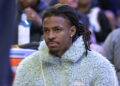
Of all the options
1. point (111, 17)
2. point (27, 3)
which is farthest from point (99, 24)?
point (27, 3)

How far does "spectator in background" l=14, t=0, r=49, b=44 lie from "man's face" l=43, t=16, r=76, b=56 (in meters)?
1.87

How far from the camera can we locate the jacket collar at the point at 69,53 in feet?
13.3

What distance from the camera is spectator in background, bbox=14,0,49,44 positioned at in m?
6.21

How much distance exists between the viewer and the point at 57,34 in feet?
13.1

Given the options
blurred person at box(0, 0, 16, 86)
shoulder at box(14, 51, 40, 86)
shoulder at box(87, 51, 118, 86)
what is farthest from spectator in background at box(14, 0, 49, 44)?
blurred person at box(0, 0, 16, 86)

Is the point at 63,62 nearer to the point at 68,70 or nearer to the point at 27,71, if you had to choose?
the point at 68,70

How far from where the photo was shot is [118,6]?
28.8 feet

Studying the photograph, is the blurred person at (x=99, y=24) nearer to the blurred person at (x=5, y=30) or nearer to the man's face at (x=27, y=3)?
the man's face at (x=27, y=3)

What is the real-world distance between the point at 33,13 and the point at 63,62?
7.80 feet

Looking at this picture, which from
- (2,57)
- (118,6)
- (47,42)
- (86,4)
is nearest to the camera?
(2,57)

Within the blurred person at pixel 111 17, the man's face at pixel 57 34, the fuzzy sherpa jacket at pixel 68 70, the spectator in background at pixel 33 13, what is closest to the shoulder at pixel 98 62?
the fuzzy sherpa jacket at pixel 68 70

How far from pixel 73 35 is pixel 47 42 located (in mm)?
307

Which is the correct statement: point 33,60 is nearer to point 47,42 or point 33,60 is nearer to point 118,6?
point 47,42

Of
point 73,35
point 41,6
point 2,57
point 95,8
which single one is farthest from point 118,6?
point 2,57
